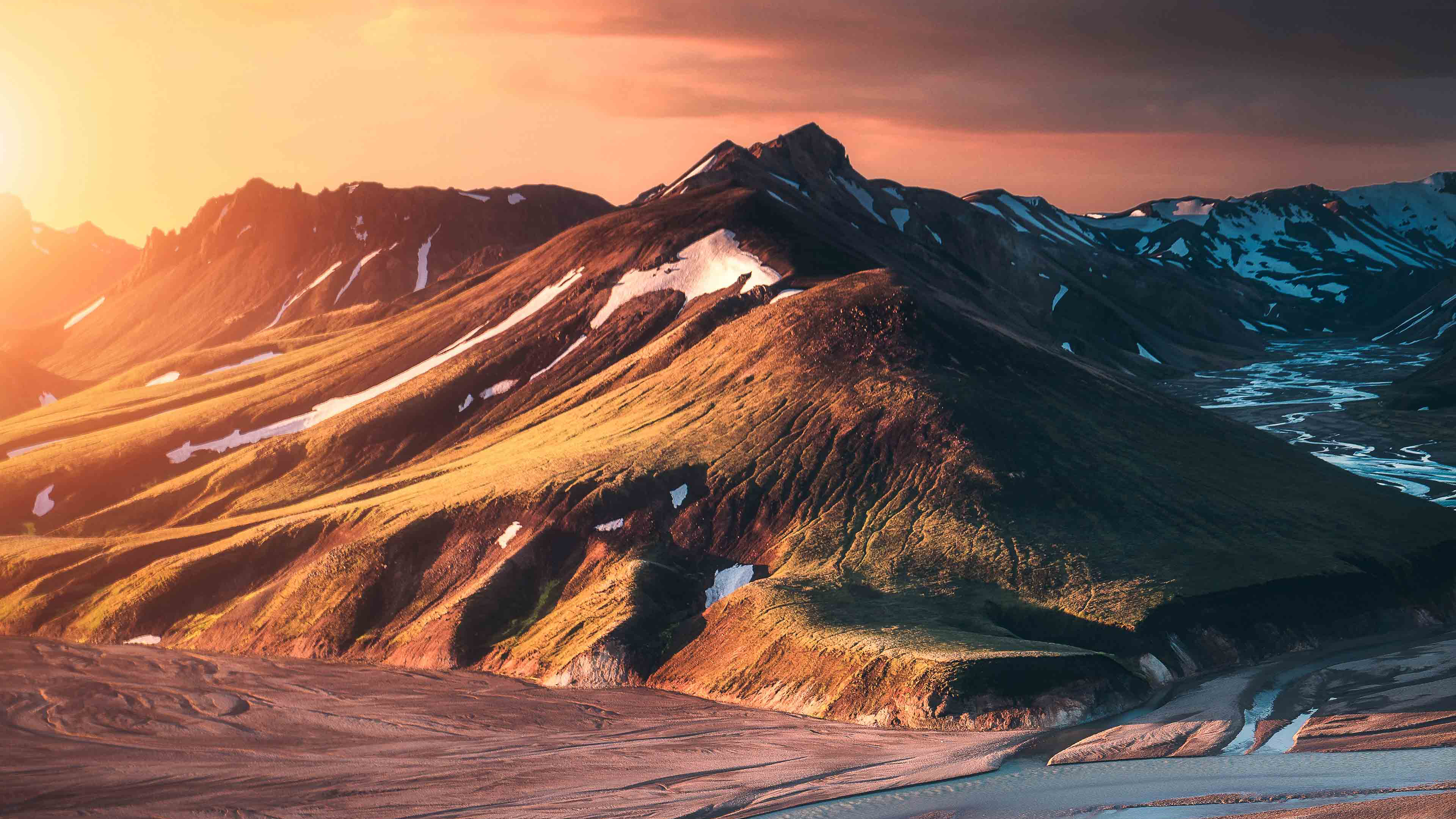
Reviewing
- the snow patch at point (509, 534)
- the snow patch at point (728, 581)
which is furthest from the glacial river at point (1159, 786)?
the snow patch at point (509, 534)

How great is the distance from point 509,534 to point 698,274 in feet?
199

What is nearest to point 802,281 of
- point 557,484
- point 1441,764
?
point 557,484

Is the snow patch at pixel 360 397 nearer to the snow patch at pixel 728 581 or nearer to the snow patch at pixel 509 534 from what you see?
the snow patch at pixel 509 534

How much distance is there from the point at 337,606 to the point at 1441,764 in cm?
7609

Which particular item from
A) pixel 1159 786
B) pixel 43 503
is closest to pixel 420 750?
pixel 1159 786

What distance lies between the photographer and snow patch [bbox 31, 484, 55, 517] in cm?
14375

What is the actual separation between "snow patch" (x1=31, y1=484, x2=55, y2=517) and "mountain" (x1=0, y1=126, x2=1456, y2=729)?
0.94 metres

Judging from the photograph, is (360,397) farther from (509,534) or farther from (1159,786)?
(1159,786)

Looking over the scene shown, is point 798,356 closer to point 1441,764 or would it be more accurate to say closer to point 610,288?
point 610,288

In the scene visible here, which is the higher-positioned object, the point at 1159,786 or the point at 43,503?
the point at 43,503

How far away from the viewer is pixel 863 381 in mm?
111625

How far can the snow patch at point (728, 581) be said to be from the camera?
89062 millimetres

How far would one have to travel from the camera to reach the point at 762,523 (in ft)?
318

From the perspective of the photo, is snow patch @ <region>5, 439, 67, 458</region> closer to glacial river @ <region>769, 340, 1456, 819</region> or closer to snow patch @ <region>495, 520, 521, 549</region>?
snow patch @ <region>495, 520, 521, 549</region>
